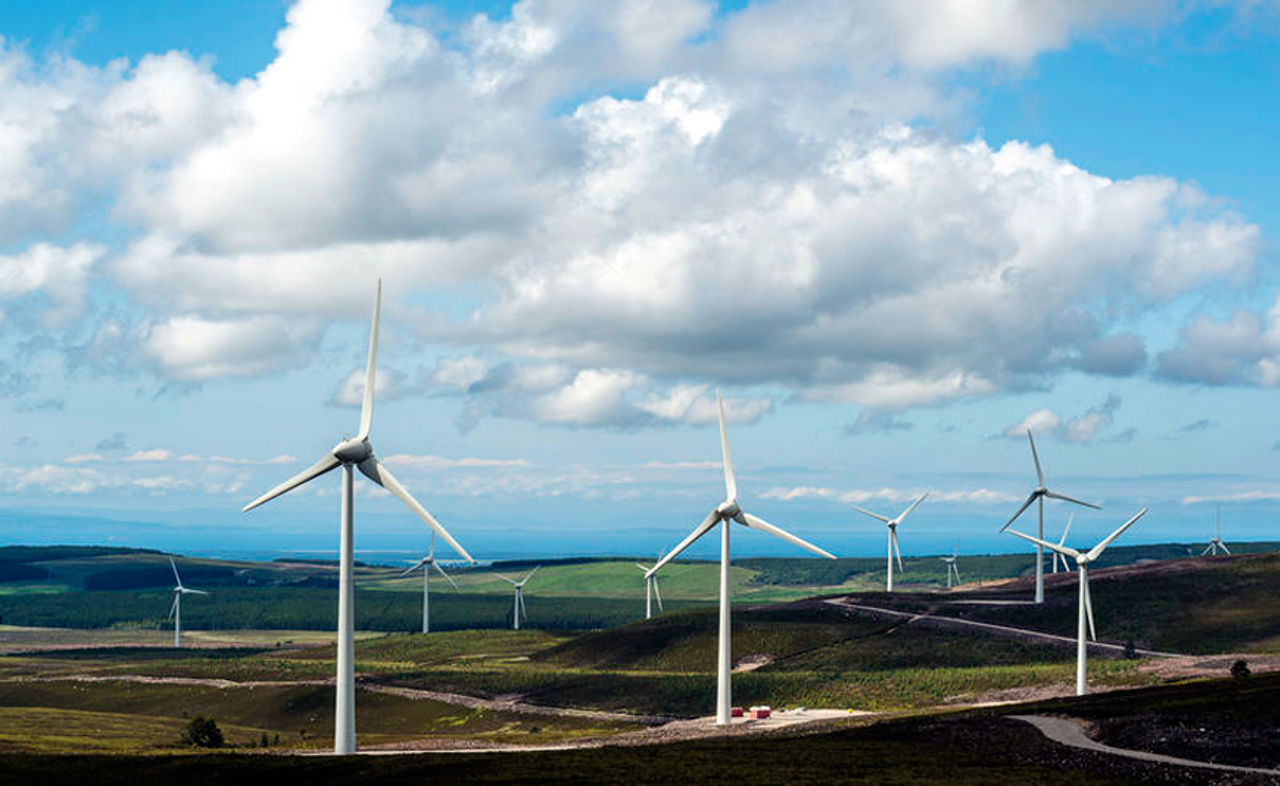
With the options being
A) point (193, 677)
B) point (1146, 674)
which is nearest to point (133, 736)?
point (193, 677)

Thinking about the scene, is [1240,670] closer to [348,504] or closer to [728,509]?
[728,509]

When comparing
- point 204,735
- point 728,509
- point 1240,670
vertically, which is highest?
point 728,509

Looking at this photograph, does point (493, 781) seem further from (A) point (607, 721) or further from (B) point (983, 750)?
(A) point (607, 721)

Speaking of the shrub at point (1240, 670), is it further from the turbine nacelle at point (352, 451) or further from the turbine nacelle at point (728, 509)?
the turbine nacelle at point (352, 451)

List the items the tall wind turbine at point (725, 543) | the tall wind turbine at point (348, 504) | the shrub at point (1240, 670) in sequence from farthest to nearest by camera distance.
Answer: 1. the shrub at point (1240, 670)
2. the tall wind turbine at point (725, 543)
3. the tall wind turbine at point (348, 504)

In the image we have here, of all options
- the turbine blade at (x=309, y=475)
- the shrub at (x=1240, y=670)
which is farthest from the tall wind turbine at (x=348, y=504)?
the shrub at (x=1240, y=670)

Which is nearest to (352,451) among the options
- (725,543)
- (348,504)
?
(348,504)

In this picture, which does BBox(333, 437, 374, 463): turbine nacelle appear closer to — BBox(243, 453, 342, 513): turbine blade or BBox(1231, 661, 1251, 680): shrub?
BBox(243, 453, 342, 513): turbine blade

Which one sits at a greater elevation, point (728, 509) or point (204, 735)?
point (728, 509)
